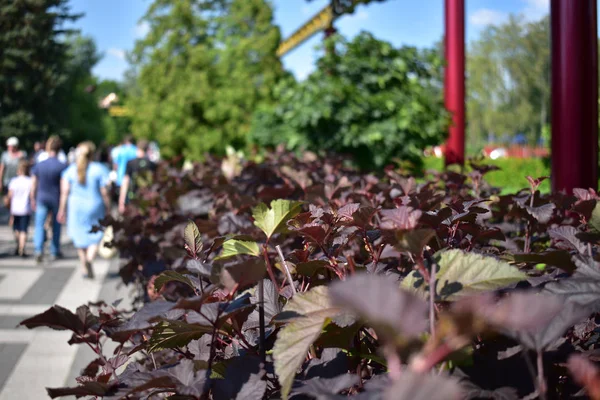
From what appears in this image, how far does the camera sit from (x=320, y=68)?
7.04 m

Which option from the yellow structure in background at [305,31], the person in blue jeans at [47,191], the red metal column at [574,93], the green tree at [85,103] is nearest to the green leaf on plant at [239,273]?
the red metal column at [574,93]

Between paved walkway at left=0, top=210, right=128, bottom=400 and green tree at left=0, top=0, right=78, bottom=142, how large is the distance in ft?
102

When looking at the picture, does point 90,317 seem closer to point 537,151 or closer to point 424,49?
point 424,49

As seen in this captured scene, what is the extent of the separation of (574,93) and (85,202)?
6.14 metres

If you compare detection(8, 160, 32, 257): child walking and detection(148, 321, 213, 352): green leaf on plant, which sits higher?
detection(148, 321, 213, 352): green leaf on plant

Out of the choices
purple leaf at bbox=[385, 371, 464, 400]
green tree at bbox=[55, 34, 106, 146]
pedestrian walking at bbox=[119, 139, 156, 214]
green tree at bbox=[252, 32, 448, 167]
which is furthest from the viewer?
green tree at bbox=[55, 34, 106, 146]

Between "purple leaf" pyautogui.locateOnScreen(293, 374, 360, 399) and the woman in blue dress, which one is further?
the woman in blue dress

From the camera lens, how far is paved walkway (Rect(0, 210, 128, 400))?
181 inches

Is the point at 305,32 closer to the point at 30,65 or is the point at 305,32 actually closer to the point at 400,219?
the point at 400,219

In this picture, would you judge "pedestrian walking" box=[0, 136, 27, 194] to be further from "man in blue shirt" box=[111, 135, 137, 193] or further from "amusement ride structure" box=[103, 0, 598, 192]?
"amusement ride structure" box=[103, 0, 598, 192]

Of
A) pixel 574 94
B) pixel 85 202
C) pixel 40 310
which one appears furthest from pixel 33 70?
pixel 574 94

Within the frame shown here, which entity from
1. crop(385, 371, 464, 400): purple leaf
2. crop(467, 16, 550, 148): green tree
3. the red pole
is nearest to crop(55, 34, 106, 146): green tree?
crop(467, 16, 550, 148): green tree

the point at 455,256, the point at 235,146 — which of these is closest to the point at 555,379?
the point at 455,256

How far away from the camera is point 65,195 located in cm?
881
